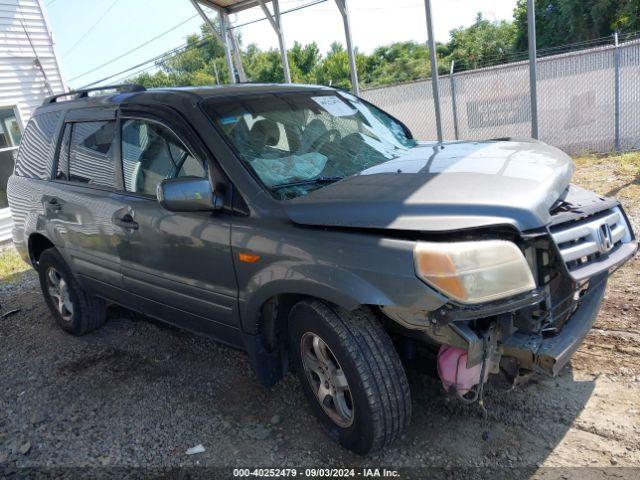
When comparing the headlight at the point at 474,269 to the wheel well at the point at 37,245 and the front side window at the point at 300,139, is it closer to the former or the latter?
the front side window at the point at 300,139

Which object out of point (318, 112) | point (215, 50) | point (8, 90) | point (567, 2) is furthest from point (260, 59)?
point (318, 112)

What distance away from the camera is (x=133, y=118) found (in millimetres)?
3424

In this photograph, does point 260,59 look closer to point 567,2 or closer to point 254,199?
point 567,2

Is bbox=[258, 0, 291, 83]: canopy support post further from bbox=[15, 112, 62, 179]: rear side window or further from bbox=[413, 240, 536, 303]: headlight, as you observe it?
bbox=[413, 240, 536, 303]: headlight

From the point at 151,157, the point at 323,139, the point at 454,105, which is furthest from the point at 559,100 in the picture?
the point at 151,157

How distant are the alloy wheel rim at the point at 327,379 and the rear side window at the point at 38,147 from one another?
9.64 feet

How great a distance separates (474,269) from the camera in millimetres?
2119

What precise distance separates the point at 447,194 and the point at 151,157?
1.97 meters

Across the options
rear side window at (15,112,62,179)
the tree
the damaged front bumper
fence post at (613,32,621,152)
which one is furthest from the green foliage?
the damaged front bumper

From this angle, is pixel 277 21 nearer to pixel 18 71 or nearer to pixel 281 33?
pixel 281 33

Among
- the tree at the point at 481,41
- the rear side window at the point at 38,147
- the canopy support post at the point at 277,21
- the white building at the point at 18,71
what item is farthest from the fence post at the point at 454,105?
the tree at the point at 481,41

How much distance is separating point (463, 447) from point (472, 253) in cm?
109

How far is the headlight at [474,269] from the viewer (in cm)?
211

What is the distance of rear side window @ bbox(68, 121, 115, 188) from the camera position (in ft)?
12.0
